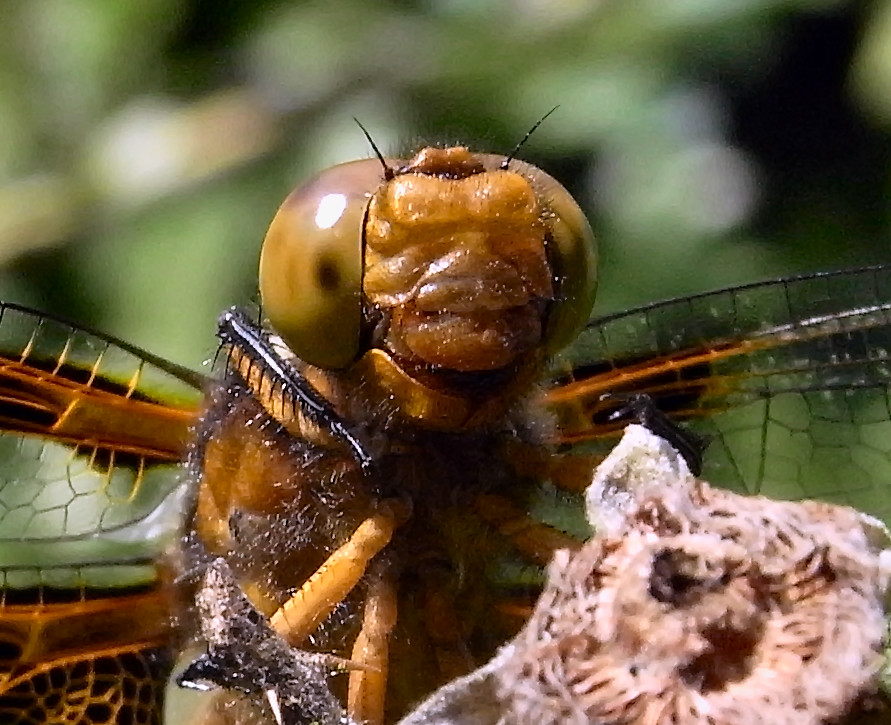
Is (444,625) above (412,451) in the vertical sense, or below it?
below

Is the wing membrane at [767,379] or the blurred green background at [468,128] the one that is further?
the blurred green background at [468,128]

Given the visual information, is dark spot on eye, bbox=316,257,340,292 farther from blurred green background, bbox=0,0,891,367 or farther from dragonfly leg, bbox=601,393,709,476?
blurred green background, bbox=0,0,891,367

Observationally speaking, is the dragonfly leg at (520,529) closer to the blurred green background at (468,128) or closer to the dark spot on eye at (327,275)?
the dark spot on eye at (327,275)

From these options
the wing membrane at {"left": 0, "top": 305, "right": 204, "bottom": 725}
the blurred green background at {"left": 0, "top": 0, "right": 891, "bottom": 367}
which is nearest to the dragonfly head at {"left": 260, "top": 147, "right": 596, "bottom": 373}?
the wing membrane at {"left": 0, "top": 305, "right": 204, "bottom": 725}

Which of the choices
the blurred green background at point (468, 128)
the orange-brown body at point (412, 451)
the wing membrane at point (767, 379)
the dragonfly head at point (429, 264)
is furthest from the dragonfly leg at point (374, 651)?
the blurred green background at point (468, 128)

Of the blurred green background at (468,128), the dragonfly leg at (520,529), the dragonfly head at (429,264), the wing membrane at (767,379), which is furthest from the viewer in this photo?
the blurred green background at (468,128)

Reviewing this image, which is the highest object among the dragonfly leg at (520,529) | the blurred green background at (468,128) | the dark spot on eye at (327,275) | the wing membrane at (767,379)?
the blurred green background at (468,128)

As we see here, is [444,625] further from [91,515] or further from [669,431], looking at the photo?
[91,515]

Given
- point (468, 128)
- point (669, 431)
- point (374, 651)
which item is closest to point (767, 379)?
point (669, 431)
